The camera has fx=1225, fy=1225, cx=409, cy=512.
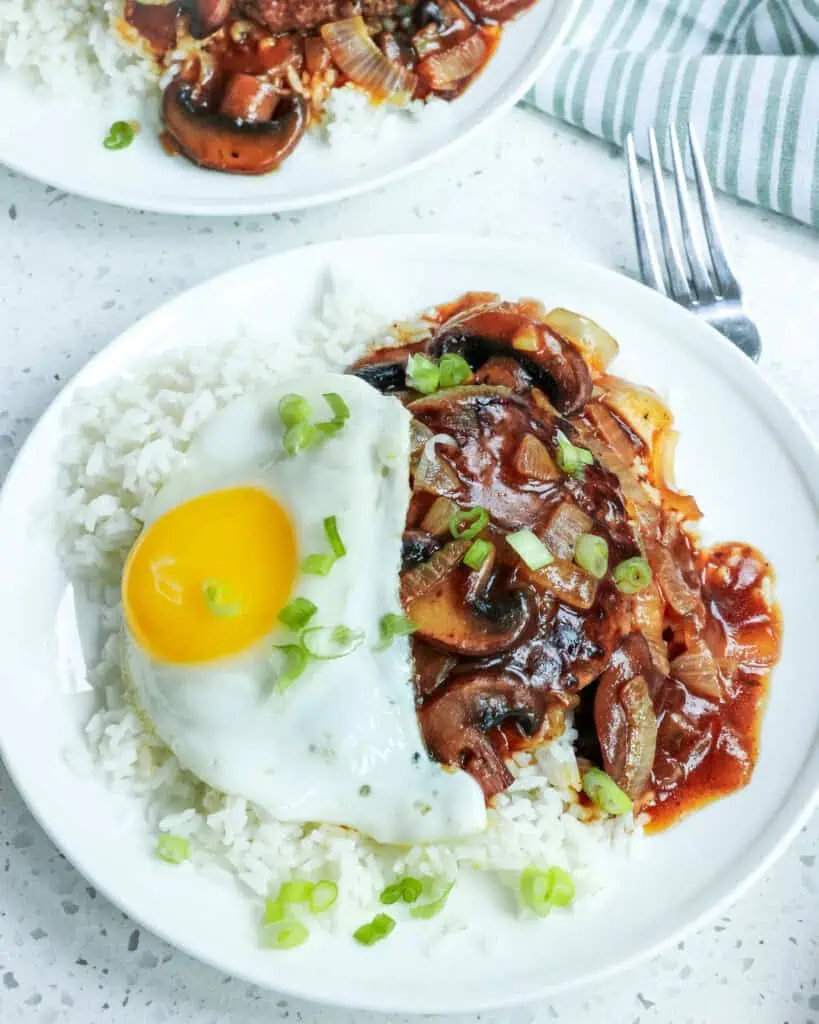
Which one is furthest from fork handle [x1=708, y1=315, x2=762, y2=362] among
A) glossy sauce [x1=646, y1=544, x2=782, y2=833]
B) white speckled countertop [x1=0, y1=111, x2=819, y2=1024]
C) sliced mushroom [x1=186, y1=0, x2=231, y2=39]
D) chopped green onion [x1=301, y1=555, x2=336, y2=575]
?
sliced mushroom [x1=186, y1=0, x2=231, y2=39]

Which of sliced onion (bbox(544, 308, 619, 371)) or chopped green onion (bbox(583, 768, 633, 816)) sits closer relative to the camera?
chopped green onion (bbox(583, 768, 633, 816))

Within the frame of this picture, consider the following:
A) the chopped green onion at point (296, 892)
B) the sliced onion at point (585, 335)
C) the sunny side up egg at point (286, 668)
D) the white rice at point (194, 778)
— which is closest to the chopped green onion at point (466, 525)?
the sunny side up egg at point (286, 668)

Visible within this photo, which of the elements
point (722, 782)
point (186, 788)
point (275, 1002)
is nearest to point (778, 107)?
point (722, 782)

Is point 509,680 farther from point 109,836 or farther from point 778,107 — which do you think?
point 778,107

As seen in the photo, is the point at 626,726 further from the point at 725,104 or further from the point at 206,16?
the point at 206,16

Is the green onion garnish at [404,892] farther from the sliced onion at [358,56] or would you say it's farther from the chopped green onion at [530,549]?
the sliced onion at [358,56]

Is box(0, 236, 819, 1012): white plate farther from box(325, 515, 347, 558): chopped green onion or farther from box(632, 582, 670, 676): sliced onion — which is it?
box(325, 515, 347, 558): chopped green onion

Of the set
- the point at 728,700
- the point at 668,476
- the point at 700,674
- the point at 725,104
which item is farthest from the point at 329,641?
the point at 725,104

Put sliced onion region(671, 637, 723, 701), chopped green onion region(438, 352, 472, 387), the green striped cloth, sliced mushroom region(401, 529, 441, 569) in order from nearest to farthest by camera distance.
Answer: sliced mushroom region(401, 529, 441, 569), sliced onion region(671, 637, 723, 701), chopped green onion region(438, 352, 472, 387), the green striped cloth
